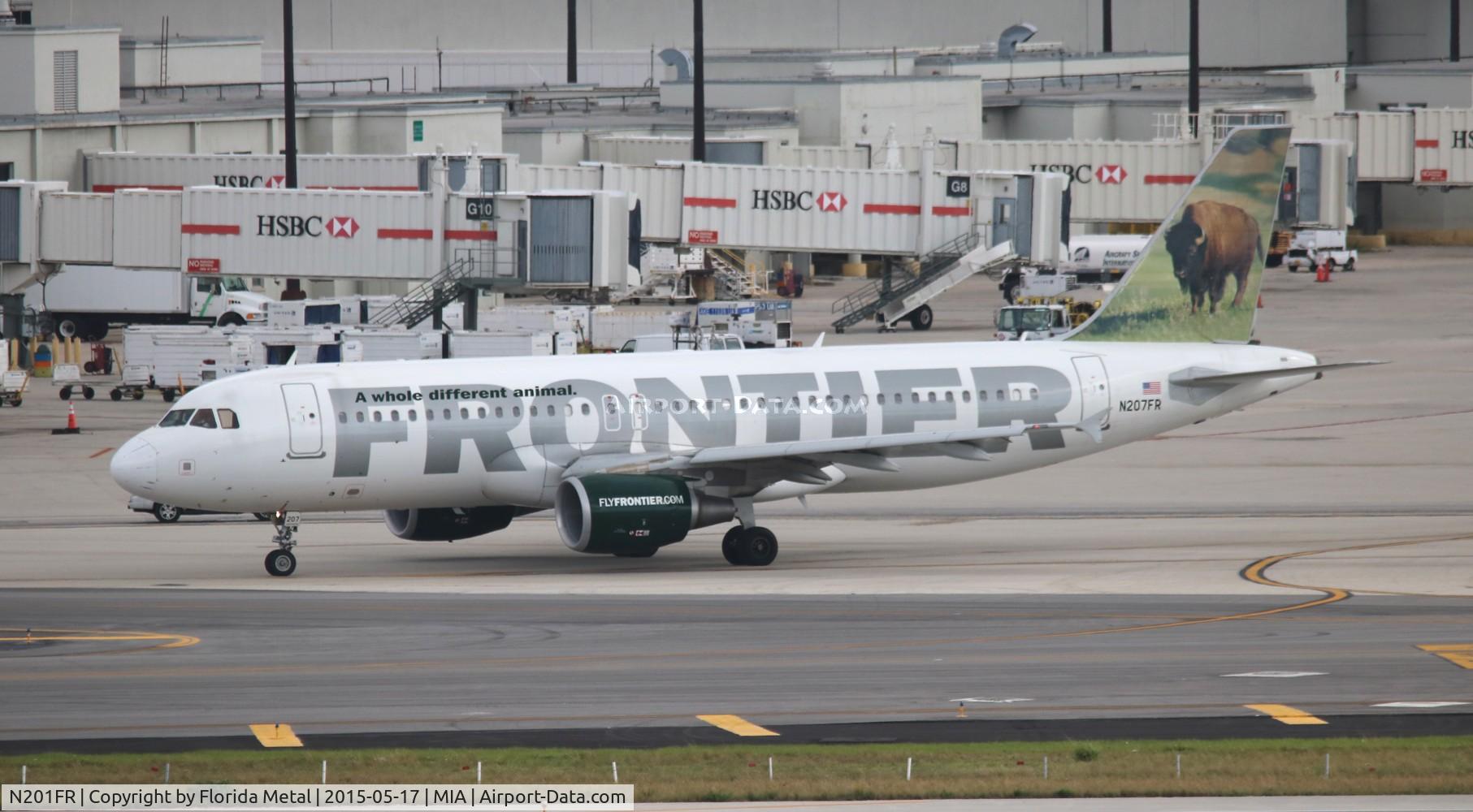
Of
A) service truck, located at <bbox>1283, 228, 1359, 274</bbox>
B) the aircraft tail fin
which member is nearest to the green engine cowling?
the aircraft tail fin

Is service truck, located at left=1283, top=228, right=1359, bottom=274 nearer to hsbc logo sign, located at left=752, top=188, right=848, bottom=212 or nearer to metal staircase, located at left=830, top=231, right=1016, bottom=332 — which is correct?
metal staircase, located at left=830, top=231, right=1016, bottom=332

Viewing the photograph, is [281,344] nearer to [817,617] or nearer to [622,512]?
[622,512]

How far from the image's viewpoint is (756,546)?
126ft

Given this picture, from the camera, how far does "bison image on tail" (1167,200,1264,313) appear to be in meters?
43.7

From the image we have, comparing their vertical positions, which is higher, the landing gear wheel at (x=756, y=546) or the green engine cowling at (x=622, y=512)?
the green engine cowling at (x=622, y=512)

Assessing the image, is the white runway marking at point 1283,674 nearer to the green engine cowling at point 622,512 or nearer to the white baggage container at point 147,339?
the green engine cowling at point 622,512

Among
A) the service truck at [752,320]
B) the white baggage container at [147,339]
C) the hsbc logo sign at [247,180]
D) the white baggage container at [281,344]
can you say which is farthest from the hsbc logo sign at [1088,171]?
the white baggage container at [147,339]

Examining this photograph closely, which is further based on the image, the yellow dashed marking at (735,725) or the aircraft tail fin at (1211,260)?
the aircraft tail fin at (1211,260)

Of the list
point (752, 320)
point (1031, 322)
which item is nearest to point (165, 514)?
point (752, 320)

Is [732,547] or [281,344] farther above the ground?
[281,344]

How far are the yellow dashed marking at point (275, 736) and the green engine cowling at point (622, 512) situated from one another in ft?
38.7

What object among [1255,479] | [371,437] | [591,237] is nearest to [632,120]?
[591,237]

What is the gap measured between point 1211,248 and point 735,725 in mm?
22669

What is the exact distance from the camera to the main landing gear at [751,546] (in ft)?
126
